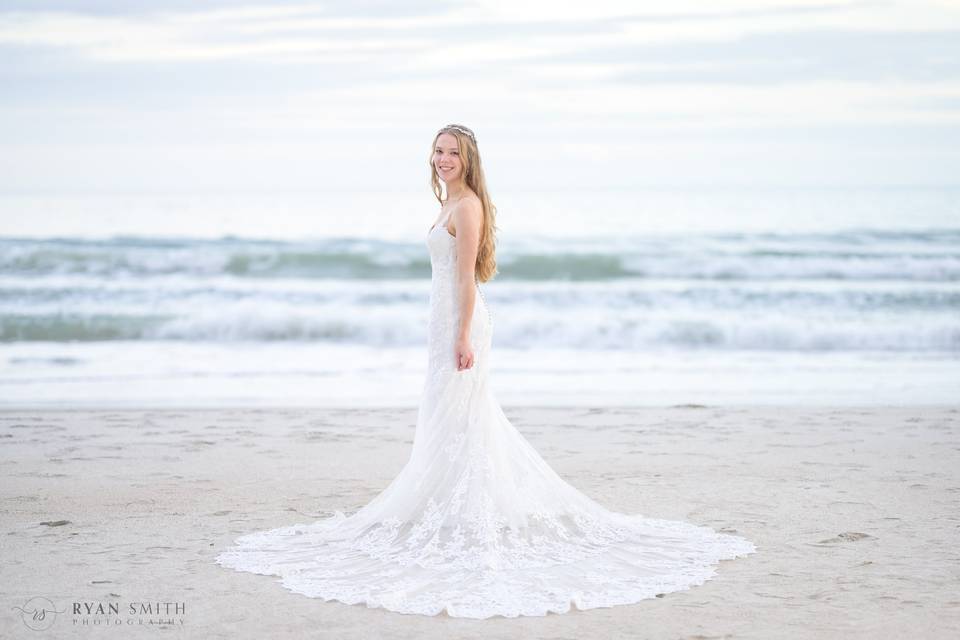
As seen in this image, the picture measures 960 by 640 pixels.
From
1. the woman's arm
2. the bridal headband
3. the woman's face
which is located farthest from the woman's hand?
the bridal headband

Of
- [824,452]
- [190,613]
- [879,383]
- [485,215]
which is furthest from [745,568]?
[879,383]

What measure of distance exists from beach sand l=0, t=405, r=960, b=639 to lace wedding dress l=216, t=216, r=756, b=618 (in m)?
0.18

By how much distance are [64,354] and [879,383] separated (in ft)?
32.2

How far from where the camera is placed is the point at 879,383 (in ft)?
35.9

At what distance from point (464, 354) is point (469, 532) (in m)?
0.83

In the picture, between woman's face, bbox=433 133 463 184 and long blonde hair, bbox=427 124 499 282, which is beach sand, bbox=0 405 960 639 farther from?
woman's face, bbox=433 133 463 184

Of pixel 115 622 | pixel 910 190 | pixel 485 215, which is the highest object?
pixel 910 190

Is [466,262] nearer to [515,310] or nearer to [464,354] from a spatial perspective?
[464,354]

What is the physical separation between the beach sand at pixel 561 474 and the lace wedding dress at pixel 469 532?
184 mm

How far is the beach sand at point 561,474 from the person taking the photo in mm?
4148

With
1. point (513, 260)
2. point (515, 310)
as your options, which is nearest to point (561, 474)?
point (515, 310)

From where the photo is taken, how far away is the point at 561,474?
22.9 feet

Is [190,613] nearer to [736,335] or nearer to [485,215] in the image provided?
[485,215]

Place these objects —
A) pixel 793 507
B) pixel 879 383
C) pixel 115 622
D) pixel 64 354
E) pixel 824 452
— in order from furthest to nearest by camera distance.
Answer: pixel 64 354 → pixel 879 383 → pixel 824 452 → pixel 793 507 → pixel 115 622
